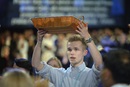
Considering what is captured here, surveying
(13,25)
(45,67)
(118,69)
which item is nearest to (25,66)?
(45,67)

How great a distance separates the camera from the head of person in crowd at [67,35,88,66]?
15.9 ft

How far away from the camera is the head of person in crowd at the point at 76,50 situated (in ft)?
15.9

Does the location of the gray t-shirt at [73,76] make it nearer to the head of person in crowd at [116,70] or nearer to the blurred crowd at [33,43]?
the head of person in crowd at [116,70]

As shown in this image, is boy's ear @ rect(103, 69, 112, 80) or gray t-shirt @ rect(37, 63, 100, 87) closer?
boy's ear @ rect(103, 69, 112, 80)

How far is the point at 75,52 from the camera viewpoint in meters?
4.85

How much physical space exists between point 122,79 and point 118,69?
8 centimetres

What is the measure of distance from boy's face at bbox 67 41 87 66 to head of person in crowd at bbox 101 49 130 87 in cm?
120

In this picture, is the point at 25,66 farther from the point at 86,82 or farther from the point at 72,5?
the point at 72,5

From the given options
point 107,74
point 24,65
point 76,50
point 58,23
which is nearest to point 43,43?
point 24,65

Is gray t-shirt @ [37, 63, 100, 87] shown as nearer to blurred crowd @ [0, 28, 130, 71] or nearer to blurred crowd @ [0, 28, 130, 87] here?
blurred crowd @ [0, 28, 130, 87]

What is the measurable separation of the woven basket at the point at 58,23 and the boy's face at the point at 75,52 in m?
0.18

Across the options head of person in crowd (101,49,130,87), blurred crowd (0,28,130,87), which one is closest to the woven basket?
head of person in crowd (101,49,130,87)

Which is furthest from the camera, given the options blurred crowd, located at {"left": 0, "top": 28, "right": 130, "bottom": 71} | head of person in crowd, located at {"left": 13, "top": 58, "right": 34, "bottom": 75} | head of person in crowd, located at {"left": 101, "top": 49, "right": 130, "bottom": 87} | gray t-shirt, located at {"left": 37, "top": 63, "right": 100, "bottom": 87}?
blurred crowd, located at {"left": 0, "top": 28, "right": 130, "bottom": 71}

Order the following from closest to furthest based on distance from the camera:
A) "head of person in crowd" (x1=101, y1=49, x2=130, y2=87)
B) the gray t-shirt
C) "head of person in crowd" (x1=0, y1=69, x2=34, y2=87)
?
"head of person in crowd" (x1=0, y1=69, x2=34, y2=87), "head of person in crowd" (x1=101, y1=49, x2=130, y2=87), the gray t-shirt
